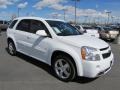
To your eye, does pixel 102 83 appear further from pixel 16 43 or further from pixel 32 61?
pixel 16 43

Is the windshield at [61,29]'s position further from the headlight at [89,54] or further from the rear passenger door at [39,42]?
the headlight at [89,54]

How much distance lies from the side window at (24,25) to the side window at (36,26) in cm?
27

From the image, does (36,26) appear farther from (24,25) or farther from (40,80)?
(40,80)

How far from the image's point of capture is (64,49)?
604cm

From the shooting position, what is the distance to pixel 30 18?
26.6 ft

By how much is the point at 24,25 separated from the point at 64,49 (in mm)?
2930

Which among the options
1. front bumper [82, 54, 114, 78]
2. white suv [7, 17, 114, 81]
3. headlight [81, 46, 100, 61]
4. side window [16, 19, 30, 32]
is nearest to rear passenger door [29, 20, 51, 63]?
white suv [7, 17, 114, 81]

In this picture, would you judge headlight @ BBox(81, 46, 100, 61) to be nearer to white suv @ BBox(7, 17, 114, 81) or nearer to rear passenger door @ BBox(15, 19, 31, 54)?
white suv @ BBox(7, 17, 114, 81)

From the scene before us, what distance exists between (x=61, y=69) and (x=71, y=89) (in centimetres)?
96

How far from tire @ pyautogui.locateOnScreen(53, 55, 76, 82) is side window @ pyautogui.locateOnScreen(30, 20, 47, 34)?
4.35 ft

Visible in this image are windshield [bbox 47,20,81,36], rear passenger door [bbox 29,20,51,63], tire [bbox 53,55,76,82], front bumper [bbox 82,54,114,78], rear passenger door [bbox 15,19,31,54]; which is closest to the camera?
front bumper [bbox 82,54,114,78]

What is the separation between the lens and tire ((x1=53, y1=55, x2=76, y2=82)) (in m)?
5.97

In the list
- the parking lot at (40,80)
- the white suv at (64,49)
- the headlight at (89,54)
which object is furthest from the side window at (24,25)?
the headlight at (89,54)

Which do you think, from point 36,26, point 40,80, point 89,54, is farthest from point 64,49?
point 36,26
